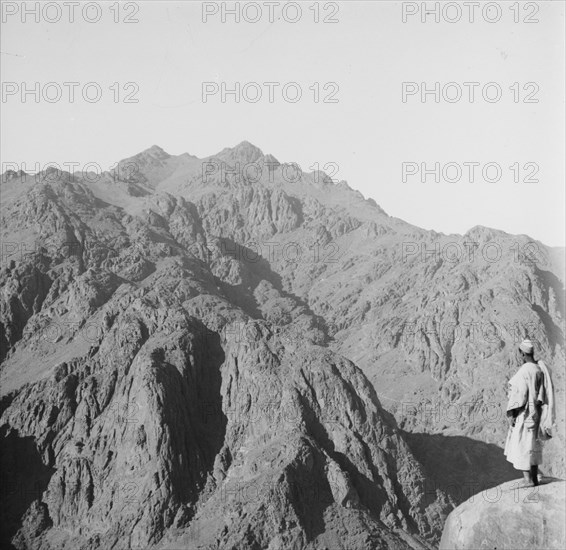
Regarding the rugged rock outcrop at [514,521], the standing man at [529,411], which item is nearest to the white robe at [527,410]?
the standing man at [529,411]

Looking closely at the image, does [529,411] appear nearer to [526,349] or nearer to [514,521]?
[526,349]

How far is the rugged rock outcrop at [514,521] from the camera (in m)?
22.8

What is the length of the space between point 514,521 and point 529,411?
3.26 metres

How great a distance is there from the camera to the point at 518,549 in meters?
22.8

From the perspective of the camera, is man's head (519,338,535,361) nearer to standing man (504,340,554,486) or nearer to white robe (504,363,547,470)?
standing man (504,340,554,486)

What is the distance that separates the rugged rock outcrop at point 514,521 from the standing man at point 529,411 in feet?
2.25

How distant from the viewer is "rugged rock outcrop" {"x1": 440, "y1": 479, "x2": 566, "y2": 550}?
2277 centimetres

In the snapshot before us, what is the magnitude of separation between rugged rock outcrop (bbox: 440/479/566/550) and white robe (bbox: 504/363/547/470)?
0.80 m

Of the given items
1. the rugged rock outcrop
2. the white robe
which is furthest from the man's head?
the rugged rock outcrop

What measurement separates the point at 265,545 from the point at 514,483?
10737 centimetres

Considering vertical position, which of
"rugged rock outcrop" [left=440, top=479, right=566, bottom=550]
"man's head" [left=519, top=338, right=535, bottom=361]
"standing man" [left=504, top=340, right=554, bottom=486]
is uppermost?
"man's head" [left=519, top=338, right=535, bottom=361]

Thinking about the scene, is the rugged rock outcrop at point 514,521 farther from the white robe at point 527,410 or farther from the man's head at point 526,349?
the man's head at point 526,349

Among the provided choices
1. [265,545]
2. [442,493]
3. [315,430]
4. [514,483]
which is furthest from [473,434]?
[514,483]

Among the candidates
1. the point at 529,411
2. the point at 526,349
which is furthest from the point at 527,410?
the point at 526,349
